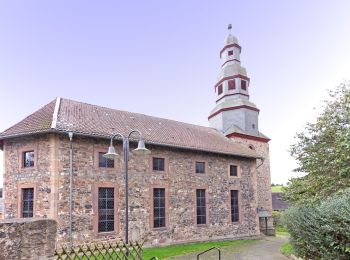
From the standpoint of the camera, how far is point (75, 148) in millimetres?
14438

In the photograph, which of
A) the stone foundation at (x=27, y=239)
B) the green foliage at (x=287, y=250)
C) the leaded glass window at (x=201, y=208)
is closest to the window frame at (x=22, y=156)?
the stone foundation at (x=27, y=239)

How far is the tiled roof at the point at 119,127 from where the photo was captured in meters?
14.8

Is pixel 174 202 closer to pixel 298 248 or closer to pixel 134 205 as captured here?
pixel 134 205

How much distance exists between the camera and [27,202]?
14289 millimetres

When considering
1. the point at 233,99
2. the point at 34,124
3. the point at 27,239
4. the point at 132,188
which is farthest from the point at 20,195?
the point at 233,99

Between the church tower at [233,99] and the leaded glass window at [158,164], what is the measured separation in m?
9.19

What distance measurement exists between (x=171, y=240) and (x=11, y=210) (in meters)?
8.53

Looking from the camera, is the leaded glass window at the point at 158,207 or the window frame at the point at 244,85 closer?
the leaded glass window at the point at 158,207

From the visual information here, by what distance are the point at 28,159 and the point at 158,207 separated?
289 inches

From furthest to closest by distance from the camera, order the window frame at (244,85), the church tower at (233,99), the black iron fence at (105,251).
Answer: the window frame at (244,85), the church tower at (233,99), the black iron fence at (105,251)

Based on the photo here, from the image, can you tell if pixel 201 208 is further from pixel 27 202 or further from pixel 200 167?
pixel 27 202

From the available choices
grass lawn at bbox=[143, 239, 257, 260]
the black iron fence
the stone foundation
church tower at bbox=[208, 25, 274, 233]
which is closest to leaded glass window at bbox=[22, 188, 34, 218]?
grass lawn at bbox=[143, 239, 257, 260]

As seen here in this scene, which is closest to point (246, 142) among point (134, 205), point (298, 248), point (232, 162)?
point (232, 162)

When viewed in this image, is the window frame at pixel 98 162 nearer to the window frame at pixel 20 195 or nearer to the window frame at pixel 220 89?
the window frame at pixel 20 195
